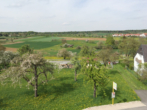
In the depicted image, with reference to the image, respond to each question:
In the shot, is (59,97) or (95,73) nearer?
(95,73)

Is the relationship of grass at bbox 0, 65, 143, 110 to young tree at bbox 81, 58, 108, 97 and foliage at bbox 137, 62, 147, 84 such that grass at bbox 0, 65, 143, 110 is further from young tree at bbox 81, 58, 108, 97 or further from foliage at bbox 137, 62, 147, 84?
young tree at bbox 81, 58, 108, 97

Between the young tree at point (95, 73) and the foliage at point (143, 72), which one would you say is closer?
the young tree at point (95, 73)

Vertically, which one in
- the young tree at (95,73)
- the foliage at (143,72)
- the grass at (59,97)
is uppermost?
the young tree at (95,73)

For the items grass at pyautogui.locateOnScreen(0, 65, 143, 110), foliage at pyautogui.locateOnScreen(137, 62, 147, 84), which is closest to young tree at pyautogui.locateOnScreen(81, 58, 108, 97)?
grass at pyautogui.locateOnScreen(0, 65, 143, 110)

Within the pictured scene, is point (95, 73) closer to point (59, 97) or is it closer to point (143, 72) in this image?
point (59, 97)

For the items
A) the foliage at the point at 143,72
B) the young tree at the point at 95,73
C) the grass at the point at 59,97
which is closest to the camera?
the grass at the point at 59,97

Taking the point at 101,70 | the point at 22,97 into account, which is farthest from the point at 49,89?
the point at 101,70

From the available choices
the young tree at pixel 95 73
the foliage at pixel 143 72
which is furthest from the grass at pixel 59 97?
the young tree at pixel 95 73

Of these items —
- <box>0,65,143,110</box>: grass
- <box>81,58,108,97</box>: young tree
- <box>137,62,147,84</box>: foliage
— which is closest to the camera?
<box>0,65,143,110</box>: grass

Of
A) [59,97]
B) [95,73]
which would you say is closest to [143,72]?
[95,73]

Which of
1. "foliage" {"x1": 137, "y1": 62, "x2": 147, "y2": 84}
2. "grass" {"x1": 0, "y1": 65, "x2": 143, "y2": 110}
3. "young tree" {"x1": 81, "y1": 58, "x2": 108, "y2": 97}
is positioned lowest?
"grass" {"x1": 0, "y1": 65, "x2": 143, "y2": 110}

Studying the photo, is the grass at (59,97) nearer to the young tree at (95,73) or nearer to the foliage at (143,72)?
the foliage at (143,72)

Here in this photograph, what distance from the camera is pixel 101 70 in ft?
46.5

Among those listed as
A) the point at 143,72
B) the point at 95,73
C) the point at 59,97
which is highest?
the point at 95,73
